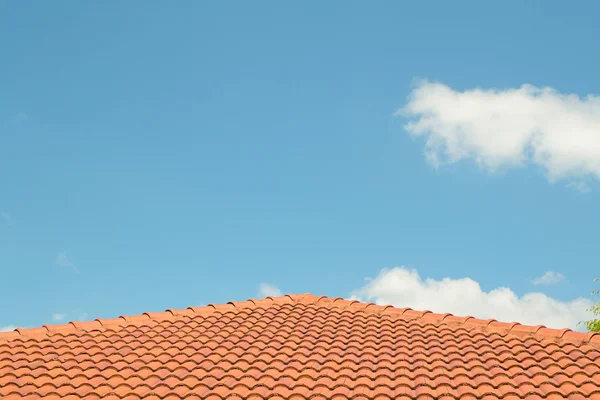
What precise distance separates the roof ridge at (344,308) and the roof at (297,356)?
36mm

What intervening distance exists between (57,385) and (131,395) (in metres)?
1.52

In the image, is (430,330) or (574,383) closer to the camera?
(574,383)

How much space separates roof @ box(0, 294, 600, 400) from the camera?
11.0 meters

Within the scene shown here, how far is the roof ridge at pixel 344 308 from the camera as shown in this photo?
13.5m

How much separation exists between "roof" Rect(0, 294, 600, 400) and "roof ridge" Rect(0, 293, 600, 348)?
36mm

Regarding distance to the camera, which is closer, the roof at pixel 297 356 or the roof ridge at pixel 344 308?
the roof at pixel 297 356

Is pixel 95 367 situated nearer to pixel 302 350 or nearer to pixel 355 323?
pixel 302 350

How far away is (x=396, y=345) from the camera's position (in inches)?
516

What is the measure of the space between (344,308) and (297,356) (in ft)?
11.8

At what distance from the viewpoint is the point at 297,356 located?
1236 centimetres

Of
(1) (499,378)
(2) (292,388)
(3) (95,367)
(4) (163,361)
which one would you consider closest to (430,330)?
(1) (499,378)

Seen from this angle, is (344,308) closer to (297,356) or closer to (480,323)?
(480,323)

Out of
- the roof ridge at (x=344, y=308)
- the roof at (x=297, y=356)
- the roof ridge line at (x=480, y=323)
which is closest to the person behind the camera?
the roof at (x=297, y=356)

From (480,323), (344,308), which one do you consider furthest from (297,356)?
(480,323)
